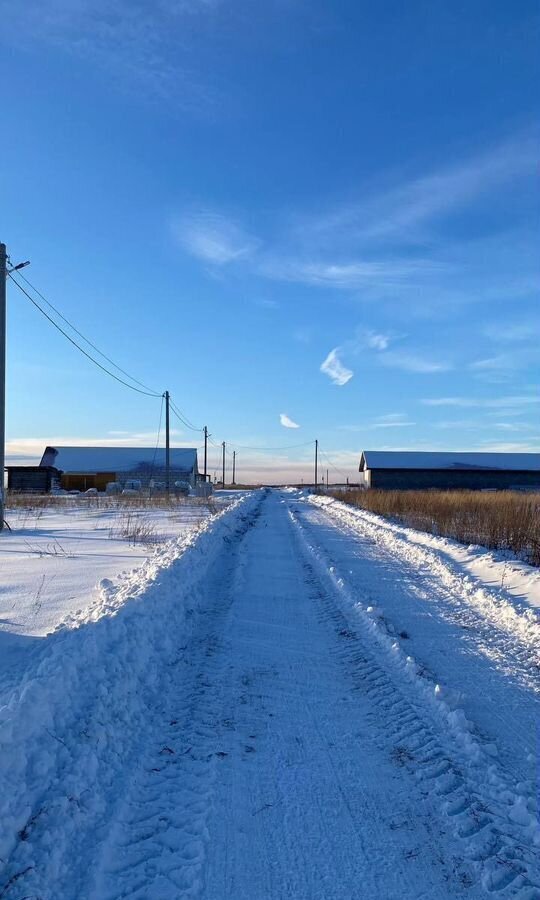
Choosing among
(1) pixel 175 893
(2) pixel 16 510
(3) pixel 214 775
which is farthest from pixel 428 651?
(2) pixel 16 510

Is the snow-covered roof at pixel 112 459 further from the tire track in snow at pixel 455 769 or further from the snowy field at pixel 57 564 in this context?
the tire track in snow at pixel 455 769

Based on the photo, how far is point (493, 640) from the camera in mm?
7293

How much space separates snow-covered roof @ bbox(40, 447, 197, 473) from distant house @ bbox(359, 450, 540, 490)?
20574mm

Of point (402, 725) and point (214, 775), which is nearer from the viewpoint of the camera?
point (214, 775)

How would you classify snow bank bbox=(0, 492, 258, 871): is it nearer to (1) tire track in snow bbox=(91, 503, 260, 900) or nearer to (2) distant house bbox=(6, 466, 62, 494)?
(1) tire track in snow bbox=(91, 503, 260, 900)

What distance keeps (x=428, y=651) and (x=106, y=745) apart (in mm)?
3700

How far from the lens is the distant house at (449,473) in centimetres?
6712

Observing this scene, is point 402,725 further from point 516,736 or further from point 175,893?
point 175,893

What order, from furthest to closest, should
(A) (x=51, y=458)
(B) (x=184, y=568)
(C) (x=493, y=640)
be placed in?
(A) (x=51, y=458), (B) (x=184, y=568), (C) (x=493, y=640)

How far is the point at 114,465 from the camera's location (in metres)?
69.9

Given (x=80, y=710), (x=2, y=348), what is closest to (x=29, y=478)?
(x=2, y=348)

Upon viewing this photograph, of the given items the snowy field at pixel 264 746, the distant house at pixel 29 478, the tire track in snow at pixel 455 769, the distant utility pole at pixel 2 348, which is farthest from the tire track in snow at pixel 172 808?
the distant house at pixel 29 478

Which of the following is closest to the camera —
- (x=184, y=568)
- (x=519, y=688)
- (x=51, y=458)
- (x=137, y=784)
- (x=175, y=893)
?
(x=175, y=893)

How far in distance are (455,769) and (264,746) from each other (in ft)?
4.14
